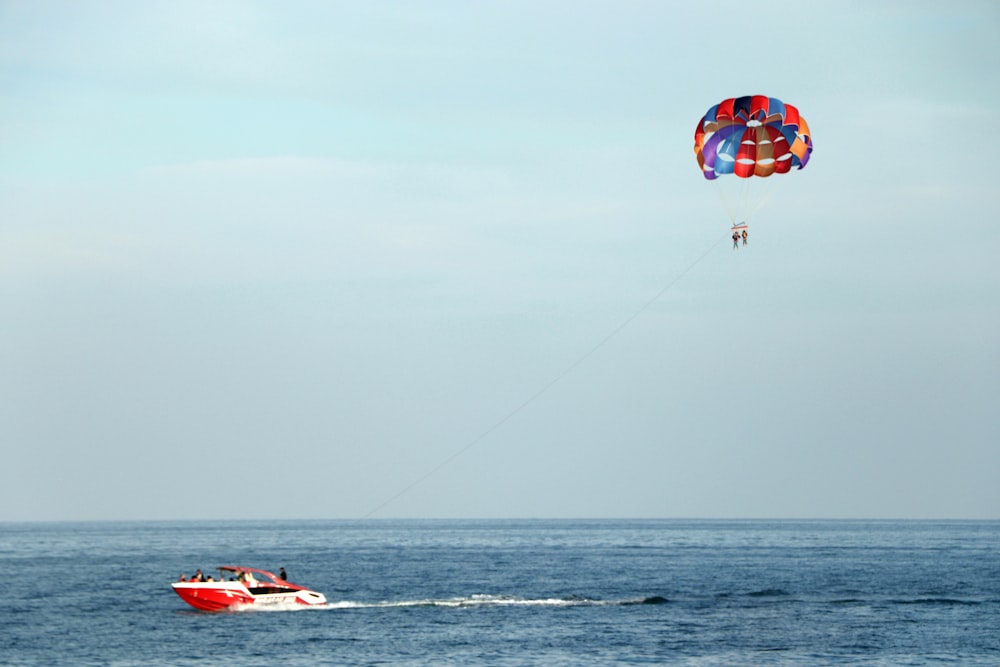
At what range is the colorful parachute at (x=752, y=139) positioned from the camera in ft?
171

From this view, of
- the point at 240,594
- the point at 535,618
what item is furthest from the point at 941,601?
the point at 240,594

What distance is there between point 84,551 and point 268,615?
87132mm

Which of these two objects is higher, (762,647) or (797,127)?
(797,127)

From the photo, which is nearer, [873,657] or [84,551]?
[873,657]

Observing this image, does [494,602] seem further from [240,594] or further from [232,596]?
[232,596]

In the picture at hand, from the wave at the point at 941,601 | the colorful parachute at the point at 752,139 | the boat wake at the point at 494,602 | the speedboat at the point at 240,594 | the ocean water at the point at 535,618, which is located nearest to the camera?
the ocean water at the point at 535,618

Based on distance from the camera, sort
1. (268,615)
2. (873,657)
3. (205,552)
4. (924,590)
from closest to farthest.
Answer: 1. (873,657)
2. (268,615)
3. (924,590)
4. (205,552)

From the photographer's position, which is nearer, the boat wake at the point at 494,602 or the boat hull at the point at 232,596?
the boat hull at the point at 232,596

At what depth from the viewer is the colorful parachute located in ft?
171

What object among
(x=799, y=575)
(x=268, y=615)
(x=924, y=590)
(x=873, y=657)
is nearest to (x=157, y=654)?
(x=268, y=615)

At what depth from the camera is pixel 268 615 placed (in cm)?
6078

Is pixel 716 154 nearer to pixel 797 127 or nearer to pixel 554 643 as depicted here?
pixel 797 127

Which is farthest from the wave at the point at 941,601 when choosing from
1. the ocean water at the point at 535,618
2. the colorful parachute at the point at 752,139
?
the colorful parachute at the point at 752,139

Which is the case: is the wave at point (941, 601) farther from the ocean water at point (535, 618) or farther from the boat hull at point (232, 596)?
the boat hull at point (232, 596)
